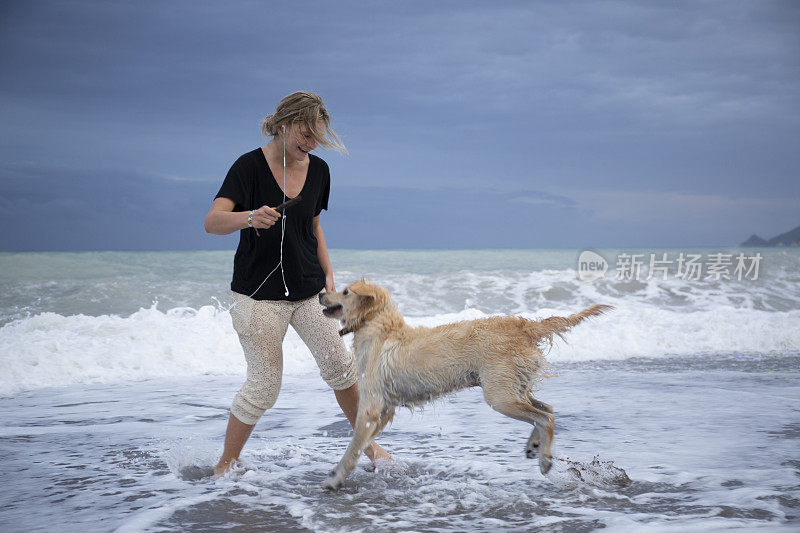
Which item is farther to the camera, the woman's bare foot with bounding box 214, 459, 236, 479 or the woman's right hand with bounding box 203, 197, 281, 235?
the woman's bare foot with bounding box 214, 459, 236, 479

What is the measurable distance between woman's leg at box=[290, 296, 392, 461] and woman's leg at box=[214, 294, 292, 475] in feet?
0.43

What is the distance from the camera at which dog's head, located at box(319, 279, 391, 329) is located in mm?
4430

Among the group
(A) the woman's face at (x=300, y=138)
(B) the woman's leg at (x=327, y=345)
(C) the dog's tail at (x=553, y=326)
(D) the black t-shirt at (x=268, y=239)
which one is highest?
(A) the woman's face at (x=300, y=138)

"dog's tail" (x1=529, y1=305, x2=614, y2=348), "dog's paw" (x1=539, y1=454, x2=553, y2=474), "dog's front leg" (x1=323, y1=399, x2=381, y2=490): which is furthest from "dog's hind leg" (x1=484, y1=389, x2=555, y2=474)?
"dog's front leg" (x1=323, y1=399, x2=381, y2=490)

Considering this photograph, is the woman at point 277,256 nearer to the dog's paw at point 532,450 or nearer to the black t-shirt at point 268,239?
the black t-shirt at point 268,239

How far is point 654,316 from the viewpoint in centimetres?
1351

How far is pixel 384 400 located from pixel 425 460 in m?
1.17

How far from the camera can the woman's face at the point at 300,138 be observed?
4.33 metres

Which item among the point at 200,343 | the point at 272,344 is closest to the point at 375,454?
the point at 272,344

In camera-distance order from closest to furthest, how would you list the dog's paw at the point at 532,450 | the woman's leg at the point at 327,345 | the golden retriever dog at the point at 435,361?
1. the golden retriever dog at the point at 435,361
2. the dog's paw at the point at 532,450
3. the woman's leg at the point at 327,345

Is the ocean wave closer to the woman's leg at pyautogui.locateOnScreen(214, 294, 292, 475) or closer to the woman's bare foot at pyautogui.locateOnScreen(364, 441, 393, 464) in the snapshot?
the woman's bare foot at pyautogui.locateOnScreen(364, 441, 393, 464)

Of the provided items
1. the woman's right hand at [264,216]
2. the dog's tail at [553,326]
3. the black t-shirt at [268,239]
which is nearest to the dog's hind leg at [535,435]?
the dog's tail at [553,326]

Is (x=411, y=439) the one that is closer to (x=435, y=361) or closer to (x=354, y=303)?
(x=435, y=361)

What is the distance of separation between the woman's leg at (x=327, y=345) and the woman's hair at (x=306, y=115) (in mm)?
1136
